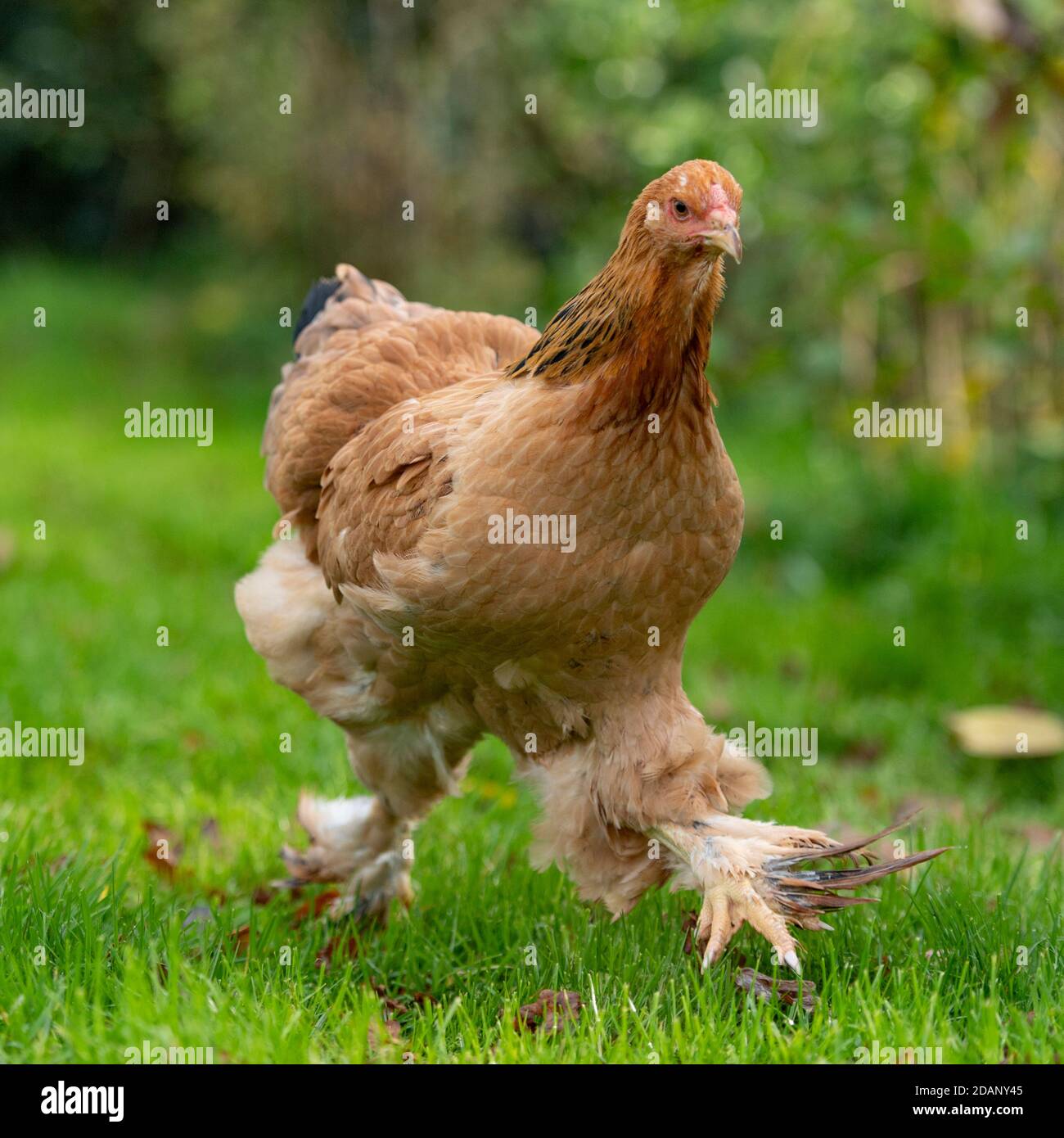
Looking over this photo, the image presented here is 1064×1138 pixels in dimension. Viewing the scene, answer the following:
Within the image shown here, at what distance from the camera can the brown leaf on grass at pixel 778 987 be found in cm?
318

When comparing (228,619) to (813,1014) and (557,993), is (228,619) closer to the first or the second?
(557,993)

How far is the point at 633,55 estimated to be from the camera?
10109mm

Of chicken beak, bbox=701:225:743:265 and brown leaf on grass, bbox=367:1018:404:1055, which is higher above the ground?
chicken beak, bbox=701:225:743:265

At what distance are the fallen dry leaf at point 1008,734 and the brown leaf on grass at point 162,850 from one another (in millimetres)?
3106

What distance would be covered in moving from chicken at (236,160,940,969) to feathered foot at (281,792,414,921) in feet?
0.96

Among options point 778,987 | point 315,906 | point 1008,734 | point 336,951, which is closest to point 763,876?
point 778,987

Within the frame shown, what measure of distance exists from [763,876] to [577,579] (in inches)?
34.1

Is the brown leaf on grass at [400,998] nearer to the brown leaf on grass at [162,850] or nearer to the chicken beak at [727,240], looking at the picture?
the brown leaf on grass at [162,850]

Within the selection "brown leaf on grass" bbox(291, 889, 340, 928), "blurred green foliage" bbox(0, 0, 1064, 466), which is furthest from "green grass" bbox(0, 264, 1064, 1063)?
"blurred green foliage" bbox(0, 0, 1064, 466)

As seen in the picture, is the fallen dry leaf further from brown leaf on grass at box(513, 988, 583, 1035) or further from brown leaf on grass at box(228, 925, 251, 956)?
brown leaf on grass at box(228, 925, 251, 956)

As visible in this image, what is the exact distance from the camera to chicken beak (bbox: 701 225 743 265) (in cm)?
284

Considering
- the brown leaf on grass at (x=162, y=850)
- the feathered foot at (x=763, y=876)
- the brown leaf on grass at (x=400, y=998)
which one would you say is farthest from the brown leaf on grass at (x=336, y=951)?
the feathered foot at (x=763, y=876)

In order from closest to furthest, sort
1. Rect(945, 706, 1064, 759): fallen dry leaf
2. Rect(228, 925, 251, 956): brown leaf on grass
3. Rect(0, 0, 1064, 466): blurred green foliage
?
Rect(228, 925, 251, 956): brown leaf on grass, Rect(945, 706, 1064, 759): fallen dry leaf, Rect(0, 0, 1064, 466): blurred green foliage

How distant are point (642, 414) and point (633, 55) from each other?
787 centimetres
